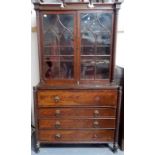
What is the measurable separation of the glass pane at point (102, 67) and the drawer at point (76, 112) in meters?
0.35

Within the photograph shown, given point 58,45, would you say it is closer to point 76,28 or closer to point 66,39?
point 66,39

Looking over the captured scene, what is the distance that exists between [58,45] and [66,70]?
0.27 m

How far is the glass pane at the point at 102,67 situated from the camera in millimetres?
2021

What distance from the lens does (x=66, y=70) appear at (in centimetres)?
205

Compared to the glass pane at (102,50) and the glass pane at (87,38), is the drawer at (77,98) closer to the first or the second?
the glass pane at (102,50)

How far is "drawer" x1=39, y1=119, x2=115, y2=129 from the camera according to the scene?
204 cm

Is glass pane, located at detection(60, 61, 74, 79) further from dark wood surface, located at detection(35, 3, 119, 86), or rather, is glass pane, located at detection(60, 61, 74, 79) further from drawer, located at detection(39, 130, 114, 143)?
drawer, located at detection(39, 130, 114, 143)

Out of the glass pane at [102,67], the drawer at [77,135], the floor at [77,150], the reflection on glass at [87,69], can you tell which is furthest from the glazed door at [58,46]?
the floor at [77,150]

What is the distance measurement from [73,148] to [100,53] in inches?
43.8

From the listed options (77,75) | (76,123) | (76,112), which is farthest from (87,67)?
(76,123)

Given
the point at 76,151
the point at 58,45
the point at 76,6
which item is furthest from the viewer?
the point at 76,151
